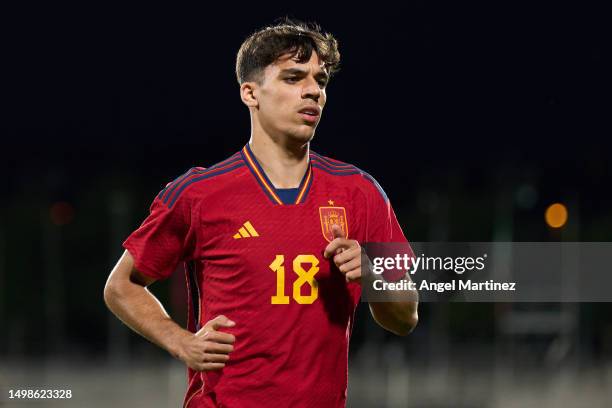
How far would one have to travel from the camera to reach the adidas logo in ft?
14.5

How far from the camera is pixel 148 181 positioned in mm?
46656

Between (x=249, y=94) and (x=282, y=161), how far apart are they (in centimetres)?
33

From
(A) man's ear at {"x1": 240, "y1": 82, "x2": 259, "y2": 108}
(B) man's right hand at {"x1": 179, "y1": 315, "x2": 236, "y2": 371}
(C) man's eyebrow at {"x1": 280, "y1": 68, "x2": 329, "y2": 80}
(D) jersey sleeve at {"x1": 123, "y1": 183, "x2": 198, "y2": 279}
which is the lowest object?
(B) man's right hand at {"x1": 179, "y1": 315, "x2": 236, "y2": 371}

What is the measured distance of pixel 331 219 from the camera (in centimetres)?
447

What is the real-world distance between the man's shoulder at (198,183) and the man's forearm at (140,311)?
0.40 metres

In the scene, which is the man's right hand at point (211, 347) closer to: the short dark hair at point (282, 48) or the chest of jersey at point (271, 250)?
the chest of jersey at point (271, 250)

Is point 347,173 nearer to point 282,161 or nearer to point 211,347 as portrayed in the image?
point 282,161

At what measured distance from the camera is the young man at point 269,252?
4.29 m

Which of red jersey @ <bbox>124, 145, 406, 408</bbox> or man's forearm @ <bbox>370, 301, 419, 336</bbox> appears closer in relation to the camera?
red jersey @ <bbox>124, 145, 406, 408</bbox>

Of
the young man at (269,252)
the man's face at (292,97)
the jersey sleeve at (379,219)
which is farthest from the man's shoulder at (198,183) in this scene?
the jersey sleeve at (379,219)

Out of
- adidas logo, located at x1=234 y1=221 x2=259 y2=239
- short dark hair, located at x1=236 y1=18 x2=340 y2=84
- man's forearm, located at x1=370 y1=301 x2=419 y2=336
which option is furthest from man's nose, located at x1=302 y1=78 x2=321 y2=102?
man's forearm, located at x1=370 y1=301 x2=419 y2=336

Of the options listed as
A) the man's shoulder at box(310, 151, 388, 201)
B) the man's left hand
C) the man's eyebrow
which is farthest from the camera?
the man's shoulder at box(310, 151, 388, 201)

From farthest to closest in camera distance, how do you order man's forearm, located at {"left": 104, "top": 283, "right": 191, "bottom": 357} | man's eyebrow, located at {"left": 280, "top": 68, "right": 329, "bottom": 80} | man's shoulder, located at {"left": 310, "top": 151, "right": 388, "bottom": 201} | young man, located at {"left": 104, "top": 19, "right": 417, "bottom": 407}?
man's shoulder, located at {"left": 310, "top": 151, "right": 388, "bottom": 201}, man's eyebrow, located at {"left": 280, "top": 68, "right": 329, "bottom": 80}, man's forearm, located at {"left": 104, "top": 283, "right": 191, "bottom": 357}, young man, located at {"left": 104, "top": 19, "right": 417, "bottom": 407}

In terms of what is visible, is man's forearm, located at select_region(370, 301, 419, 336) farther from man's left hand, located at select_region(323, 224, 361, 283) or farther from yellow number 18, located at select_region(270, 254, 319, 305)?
man's left hand, located at select_region(323, 224, 361, 283)
